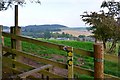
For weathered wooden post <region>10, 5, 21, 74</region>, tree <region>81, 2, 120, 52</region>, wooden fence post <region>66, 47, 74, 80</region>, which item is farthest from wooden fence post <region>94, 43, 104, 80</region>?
tree <region>81, 2, 120, 52</region>

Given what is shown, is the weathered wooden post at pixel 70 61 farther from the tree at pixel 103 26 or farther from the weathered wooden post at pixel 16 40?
the tree at pixel 103 26

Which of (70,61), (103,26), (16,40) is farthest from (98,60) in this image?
(103,26)

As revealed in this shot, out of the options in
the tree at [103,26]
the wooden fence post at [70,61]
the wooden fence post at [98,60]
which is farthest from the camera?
the tree at [103,26]

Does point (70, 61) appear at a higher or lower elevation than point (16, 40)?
lower

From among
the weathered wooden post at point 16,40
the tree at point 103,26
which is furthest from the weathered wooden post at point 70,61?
the tree at point 103,26

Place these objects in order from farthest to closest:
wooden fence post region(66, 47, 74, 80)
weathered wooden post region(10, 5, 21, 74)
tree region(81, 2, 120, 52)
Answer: tree region(81, 2, 120, 52) → weathered wooden post region(10, 5, 21, 74) → wooden fence post region(66, 47, 74, 80)

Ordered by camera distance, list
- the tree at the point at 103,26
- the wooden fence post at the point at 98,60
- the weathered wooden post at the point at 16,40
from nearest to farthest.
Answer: the wooden fence post at the point at 98,60 → the weathered wooden post at the point at 16,40 → the tree at the point at 103,26

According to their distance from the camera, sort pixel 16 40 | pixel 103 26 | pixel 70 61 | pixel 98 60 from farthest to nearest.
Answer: pixel 103 26 < pixel 16 40 < pixel 70 61 < pixel 98 60

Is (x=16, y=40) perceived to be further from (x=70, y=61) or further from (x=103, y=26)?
(x=103, y=26)

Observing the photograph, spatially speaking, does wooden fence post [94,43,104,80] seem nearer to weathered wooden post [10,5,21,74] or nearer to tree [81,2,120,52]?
weathered wooden post [10,5,21,74]

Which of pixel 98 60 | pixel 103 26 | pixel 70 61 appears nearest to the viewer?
pixel 98 60

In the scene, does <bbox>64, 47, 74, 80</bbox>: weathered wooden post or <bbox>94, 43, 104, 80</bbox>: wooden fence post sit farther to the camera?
<bbox>64, 47, 74, 80</bbox>: weathered wooden post

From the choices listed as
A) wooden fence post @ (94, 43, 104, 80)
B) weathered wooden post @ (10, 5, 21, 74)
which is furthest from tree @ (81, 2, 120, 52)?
wooden fence post @ (94, 43, 104, 80)

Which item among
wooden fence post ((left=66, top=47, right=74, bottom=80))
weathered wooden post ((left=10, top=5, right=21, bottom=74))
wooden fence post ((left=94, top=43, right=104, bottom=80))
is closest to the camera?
wooden fence post ((left=94, top=43, right=104, bottom=80))
